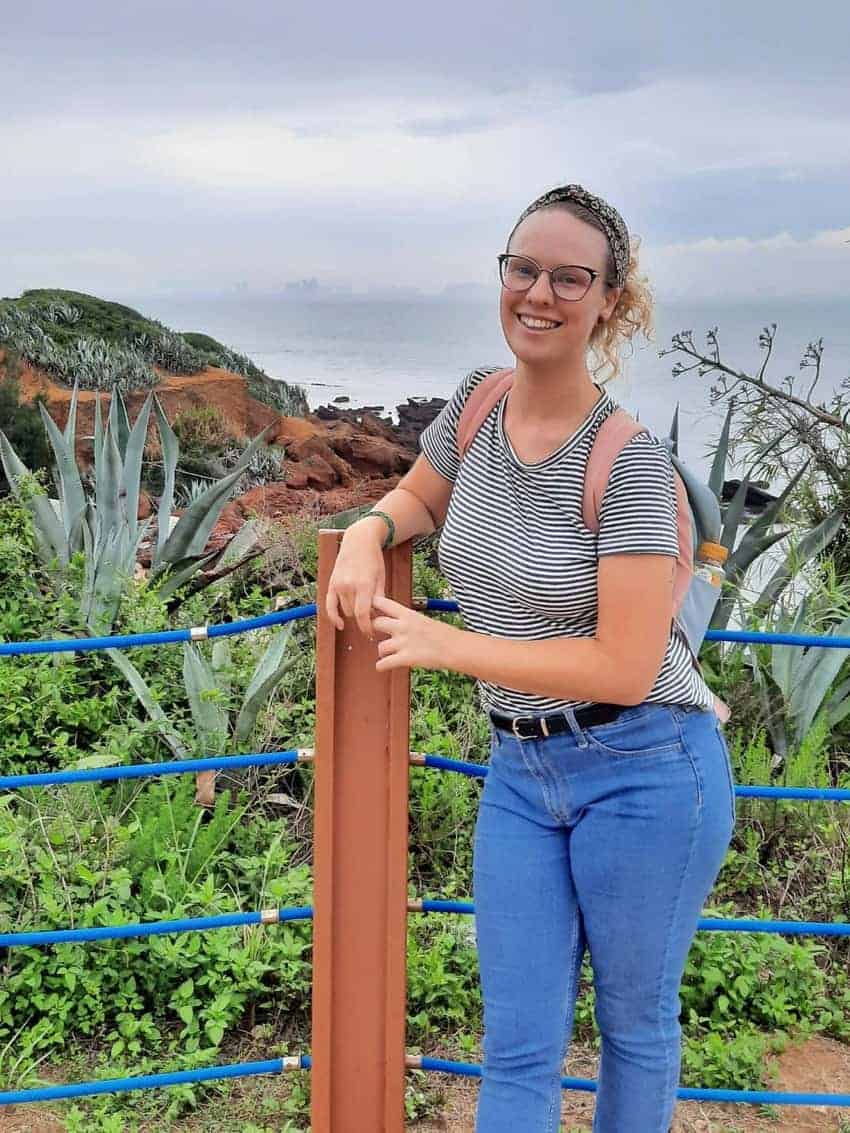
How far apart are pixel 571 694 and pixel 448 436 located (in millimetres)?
423

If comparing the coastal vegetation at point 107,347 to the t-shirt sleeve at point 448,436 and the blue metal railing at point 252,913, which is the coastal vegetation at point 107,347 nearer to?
the blue metal railing at point 252,913

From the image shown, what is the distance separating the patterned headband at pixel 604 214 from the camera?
4.82 ft

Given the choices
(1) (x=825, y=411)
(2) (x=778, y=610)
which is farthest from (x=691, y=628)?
(1) (x=825, y=411)

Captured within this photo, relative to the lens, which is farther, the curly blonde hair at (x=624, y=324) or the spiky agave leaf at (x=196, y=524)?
the spiky agave leaf at (x=196, y=524)

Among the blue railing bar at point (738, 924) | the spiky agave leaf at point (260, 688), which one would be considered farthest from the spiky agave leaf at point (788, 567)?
the blue railing bar at point (738, 924)

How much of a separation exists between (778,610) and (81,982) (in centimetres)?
254

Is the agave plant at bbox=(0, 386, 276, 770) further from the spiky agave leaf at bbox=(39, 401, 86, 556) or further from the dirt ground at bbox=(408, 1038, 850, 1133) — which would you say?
the dirt ground at bbox=(408, 1038, 850, 1133)

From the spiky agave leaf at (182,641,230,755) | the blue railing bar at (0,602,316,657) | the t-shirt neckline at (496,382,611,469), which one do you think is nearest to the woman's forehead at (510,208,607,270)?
the t-shirt neckline at (496,382,611,469)

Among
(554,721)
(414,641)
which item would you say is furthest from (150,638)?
(554,721)

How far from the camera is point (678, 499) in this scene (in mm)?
1464

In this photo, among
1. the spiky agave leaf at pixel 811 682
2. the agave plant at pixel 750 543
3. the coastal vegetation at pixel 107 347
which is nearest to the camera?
the spiky agave leaf at pixel 811 682

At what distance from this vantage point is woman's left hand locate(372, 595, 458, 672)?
57.2 inches

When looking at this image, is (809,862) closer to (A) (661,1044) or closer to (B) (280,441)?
(A) (661,1044)

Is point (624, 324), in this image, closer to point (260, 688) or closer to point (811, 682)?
point (260, 688)
